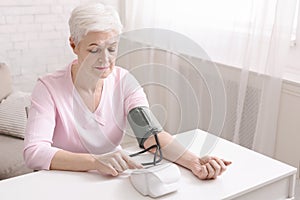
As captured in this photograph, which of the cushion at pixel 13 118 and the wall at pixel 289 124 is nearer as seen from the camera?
the wall at pixel 289 124

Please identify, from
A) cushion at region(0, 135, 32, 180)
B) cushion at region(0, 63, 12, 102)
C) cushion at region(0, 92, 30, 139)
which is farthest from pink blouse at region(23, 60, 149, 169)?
cushion at region(0, 63, 12, 102)

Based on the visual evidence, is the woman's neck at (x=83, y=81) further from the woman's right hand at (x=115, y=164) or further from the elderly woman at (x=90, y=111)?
the woman's right hand at (x=115, y=164)

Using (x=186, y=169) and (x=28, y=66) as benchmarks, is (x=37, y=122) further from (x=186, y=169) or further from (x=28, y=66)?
(x=28, y=66)

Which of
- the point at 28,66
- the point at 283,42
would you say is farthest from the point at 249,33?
the point at 28,66

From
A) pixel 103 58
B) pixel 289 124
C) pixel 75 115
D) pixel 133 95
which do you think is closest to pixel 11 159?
pixel 75 115

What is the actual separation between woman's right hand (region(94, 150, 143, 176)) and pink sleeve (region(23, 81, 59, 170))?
0.55ft

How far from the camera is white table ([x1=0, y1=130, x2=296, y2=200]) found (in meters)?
1.18

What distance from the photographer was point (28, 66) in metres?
3.29

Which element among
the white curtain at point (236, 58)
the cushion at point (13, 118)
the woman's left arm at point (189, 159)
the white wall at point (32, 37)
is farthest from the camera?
the white wall at point (32, 37)

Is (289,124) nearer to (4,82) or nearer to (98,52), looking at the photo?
(98,52)

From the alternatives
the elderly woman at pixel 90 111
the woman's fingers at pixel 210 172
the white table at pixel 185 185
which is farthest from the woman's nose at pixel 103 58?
the woman's fingers at pixel 210 172

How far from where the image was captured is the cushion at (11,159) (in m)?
2.19

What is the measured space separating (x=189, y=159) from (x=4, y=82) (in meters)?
1.87

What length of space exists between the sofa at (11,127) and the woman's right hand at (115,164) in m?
1.03
